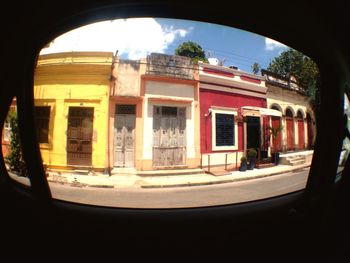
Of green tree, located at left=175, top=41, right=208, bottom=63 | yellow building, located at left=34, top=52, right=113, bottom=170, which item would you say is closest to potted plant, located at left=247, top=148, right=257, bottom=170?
green tree, located at left=175, top=41, right=208, bottom=63

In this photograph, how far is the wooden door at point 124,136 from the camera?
1.46 m

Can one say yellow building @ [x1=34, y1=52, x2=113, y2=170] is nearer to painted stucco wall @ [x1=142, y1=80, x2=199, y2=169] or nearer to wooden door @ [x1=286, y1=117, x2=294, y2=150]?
painted stucco wall @ [x1=142, y1=80, x2=199, y2=169]

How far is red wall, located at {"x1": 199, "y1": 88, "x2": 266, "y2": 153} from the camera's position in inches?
62.7

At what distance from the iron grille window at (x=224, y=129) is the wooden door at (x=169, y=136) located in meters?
0.23

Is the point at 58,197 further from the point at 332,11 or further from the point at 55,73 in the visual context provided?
the point at 332,11

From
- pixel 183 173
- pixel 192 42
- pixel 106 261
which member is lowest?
pixel 106 261

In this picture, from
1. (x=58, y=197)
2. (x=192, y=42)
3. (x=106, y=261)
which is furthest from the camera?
(x=192, y=42)

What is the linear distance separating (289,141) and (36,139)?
1.63 metres

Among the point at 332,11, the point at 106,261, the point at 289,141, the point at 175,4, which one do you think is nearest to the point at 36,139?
the point at 106,261

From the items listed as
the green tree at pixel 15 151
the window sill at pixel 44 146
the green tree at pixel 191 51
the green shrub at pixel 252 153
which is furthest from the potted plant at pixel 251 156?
the green tree at pixel 15 151

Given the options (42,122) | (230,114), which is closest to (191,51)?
(230,114)

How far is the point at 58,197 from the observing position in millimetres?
1438

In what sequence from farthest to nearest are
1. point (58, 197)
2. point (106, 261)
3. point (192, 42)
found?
point (192, 42) → point (58, 197) → point (106, 261)

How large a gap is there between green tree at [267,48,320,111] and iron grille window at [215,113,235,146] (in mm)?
426
